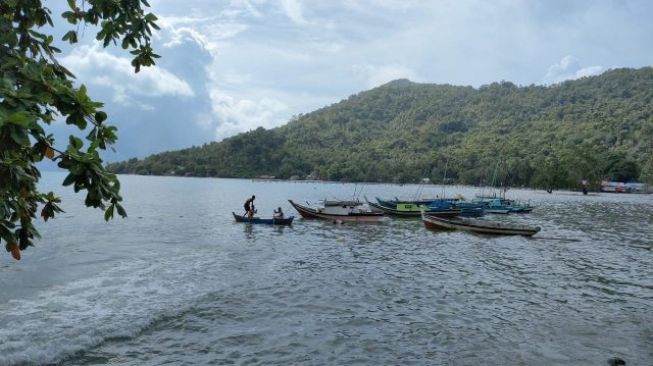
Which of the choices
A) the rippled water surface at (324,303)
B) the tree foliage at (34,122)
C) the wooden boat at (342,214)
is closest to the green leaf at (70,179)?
the tree foliage at (34,122)

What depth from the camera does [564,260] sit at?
87.9 ft

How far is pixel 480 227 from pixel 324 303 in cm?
2428

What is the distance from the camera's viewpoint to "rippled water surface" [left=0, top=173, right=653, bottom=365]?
40.4 ft

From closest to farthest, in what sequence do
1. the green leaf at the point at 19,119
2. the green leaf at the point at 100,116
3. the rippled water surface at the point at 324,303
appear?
the green leaf at the point at 19,119 → the green leaf at the point at 100,116 → the rippled water surface at the point at 324,303

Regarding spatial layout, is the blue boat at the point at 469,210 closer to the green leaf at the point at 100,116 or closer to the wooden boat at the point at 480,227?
the wooden boat at the point at 480,227

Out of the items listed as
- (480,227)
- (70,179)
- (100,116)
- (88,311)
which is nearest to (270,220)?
(480,227)

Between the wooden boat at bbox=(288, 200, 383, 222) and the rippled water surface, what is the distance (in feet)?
42.3

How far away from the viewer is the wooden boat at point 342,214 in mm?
45688

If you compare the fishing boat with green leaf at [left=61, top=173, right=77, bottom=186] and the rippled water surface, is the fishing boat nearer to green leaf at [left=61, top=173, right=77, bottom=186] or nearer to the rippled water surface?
the rippled water surface

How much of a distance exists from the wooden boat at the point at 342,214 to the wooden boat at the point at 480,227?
5.67 meters

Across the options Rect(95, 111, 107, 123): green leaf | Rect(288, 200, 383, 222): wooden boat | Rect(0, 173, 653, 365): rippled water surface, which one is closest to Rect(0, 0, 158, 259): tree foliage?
Rect(95, 111, 107, 123): green leaf

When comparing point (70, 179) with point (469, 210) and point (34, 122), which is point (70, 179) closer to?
point (34, 122)

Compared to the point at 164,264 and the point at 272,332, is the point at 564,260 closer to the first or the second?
the point at 272,332

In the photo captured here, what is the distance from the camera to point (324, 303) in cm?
1683
